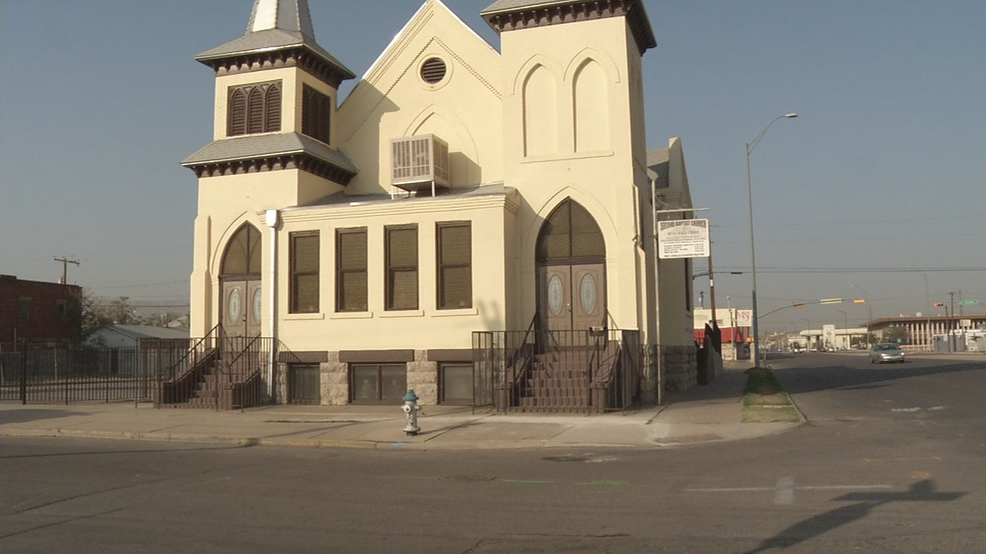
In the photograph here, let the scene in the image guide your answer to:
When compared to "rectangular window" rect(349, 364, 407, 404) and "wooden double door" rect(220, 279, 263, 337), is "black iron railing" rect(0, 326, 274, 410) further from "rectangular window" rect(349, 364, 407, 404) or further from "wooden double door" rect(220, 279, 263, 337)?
"rectangular window" rect(349, 364, 407, 404)

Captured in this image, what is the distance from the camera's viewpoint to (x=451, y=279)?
903 inches

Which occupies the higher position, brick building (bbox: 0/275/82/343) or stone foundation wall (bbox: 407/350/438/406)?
brick building (bbox: 0/275/82/343)

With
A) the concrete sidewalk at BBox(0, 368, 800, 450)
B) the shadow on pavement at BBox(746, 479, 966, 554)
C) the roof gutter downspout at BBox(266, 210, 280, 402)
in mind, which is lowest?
the concrete sidewalk at BBox(0, 368, 800, 450)

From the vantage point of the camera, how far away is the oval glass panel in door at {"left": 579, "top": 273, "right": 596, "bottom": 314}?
893 inches

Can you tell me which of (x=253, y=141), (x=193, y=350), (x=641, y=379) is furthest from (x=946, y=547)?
(x=253, y=141)

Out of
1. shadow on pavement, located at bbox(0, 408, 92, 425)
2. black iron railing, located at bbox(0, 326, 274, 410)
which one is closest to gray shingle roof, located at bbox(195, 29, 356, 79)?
black iron railing, located at bbox(0, 326, 274, 410)

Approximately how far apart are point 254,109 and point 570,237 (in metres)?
10.7

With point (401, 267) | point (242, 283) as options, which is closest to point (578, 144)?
point (401, 267)

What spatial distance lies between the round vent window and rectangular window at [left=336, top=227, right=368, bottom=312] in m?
6.06

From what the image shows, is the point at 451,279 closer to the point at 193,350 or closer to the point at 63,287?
the point at 193,350

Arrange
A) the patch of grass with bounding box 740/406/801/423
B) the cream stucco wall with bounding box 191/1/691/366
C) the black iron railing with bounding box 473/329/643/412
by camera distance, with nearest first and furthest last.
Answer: the patch of grass with bounding box 740/406/801/423 < the black iron railing with bounding box 473/329/643/412 < the cream stucco wall with bounding box 191/1/691/366

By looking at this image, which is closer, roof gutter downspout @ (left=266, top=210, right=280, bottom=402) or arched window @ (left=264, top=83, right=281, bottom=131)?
roof gutter downspout @ (left=266, top=210, right=280, bottom=402)

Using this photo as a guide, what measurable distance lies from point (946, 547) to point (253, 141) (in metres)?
22.5

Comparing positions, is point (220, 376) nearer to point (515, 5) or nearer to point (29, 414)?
point (29, 414)
